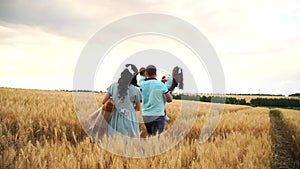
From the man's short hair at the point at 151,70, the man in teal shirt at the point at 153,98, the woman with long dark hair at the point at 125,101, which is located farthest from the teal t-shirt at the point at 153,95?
the woman with long dark hair at the point at 125,101

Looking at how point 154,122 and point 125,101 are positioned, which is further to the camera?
point 154,122

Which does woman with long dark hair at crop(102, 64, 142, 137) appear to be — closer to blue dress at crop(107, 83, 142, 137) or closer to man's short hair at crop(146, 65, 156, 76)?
blue dress at crop(107, 83, 142, 137)

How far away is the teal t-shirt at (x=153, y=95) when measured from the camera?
243 inches

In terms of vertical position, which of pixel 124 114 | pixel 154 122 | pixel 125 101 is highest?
pixel 125 101

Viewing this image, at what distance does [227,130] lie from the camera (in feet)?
27.1

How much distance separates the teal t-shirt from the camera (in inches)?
243

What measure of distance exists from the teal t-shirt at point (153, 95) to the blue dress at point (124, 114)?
399 millimetres

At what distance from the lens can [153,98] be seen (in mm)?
6215

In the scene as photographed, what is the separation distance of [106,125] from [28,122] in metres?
1.51

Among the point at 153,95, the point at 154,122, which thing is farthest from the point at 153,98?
the point at 154,122

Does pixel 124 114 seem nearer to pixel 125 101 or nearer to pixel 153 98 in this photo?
pixel 125 101

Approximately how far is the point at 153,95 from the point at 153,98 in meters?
0.07

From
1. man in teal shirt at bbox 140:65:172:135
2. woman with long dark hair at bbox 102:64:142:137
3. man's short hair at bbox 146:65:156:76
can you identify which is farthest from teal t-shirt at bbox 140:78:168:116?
woman with long dark hair at bbox 102:64:142:137

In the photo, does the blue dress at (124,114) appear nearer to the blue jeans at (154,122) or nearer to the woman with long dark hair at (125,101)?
the woman with long dark hair at (125,101)
